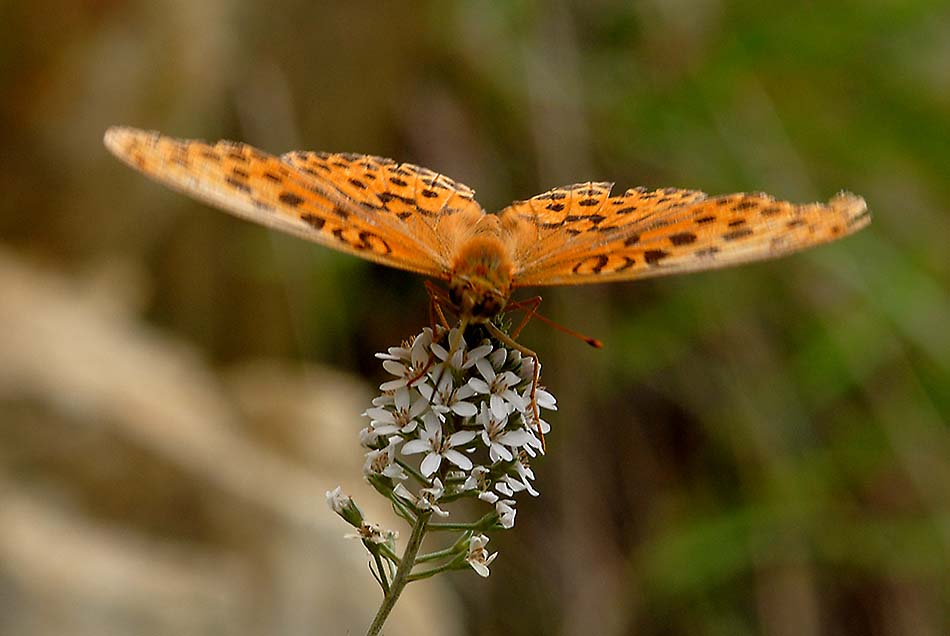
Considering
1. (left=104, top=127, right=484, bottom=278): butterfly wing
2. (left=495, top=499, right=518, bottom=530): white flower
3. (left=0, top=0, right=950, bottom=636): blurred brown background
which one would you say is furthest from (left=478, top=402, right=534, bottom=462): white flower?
(left=0, top=0, right=950, bottom=636): blurred brown background

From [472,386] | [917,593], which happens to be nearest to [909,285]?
[917,593]

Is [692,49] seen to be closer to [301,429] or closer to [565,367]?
[565,367]

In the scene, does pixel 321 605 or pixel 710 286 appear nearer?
pixel 321 605

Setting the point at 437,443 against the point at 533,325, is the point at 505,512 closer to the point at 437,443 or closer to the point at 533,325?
the point at 437,443

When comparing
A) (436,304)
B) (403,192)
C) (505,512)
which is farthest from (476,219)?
(505,512)

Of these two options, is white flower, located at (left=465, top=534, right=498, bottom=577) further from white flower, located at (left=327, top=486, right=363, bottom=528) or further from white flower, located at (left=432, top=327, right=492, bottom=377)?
white flower, located at (left=432, top=327, right=492, bottom=377)
